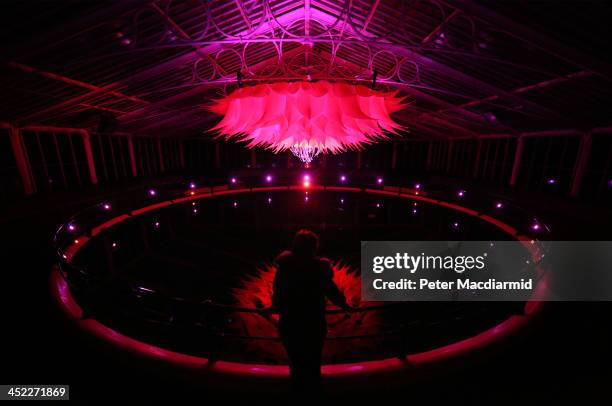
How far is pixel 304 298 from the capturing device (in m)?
2.53

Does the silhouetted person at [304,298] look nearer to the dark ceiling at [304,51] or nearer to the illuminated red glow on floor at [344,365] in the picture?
the illuminated red glow on floor at [344,365]

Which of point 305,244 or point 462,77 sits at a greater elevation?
point 462,77

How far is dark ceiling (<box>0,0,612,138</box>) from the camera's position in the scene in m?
5.48

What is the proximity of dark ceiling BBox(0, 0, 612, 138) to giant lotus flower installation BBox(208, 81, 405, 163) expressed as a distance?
0.91m

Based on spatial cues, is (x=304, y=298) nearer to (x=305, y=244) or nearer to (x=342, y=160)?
(x=305, y=244)

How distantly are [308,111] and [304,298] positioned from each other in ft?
6.25

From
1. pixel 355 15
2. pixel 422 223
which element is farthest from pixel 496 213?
pixel 355 15

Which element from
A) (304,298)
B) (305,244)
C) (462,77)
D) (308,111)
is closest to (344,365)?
(304,298)

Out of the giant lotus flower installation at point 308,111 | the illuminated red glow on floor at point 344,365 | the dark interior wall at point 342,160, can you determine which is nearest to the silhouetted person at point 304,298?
the illuminated red glow on floor at point 344,365

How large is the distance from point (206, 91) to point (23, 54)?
22.3ft

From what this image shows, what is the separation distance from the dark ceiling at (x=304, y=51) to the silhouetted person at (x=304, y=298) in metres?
2.77

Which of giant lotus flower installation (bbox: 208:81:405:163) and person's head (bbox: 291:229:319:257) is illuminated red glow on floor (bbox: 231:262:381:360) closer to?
person's head (bbox: 291:229:319:257)

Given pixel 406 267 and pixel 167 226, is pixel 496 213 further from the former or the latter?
pixel 167 226

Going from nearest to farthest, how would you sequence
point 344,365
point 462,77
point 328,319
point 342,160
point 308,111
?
1. point 308,111
2. point 344,365
3. point 328,319
4. point 462,77
5. point 342,160
